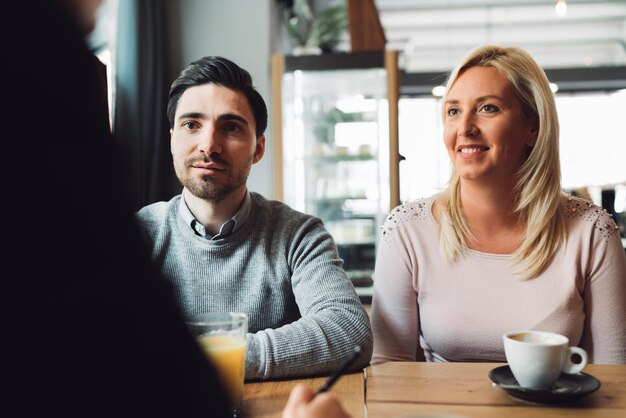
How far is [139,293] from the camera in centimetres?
31

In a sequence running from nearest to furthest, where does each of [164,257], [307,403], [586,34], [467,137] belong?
[307,403]
[164,257]
[467,137]
[586,34]

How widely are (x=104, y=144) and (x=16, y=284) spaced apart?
0.08 metres

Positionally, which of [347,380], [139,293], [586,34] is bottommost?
[347,380]

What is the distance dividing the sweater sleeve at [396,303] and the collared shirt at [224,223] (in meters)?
0.39

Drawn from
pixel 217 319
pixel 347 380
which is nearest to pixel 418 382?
pixel 347 380

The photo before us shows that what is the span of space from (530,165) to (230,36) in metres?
2.49

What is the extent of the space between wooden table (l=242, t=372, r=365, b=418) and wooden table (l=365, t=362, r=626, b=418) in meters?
0.02

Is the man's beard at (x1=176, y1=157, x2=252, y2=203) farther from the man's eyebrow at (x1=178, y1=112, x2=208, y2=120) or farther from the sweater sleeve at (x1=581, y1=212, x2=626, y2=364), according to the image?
the sweater sleeve at (x1=581, y1=212, x2=626, y2=364)

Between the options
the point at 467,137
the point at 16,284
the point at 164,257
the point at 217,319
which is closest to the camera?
the point at 16,284

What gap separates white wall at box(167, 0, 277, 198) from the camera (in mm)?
3516

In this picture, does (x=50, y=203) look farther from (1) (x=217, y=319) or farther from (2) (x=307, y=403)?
(1) (x=217, y=319)

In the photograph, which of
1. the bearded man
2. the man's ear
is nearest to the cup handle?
the bearded man

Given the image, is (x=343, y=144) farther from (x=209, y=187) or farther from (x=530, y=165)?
(x=209, y=187)

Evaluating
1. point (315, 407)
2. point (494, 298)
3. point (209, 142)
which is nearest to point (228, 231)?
point (209, 142)
